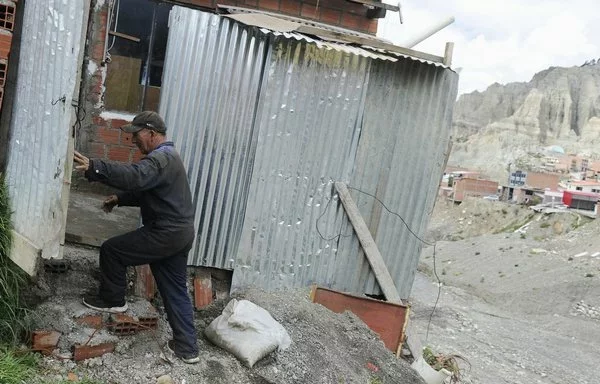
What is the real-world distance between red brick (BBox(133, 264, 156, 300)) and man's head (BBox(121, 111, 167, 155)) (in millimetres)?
1155

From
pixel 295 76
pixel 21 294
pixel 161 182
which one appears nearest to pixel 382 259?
pixel 295 76

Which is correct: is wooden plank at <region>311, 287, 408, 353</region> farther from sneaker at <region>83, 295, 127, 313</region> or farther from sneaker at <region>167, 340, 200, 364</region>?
sneaker at <region>83, 295, 127, 313</region>

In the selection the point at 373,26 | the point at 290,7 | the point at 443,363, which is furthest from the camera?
the point at 373,26

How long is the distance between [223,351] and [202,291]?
0.86m

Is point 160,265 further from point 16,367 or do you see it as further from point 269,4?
point 269,4

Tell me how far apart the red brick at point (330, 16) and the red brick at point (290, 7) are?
344mm

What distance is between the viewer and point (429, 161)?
18.9ft

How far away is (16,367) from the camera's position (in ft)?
10.00

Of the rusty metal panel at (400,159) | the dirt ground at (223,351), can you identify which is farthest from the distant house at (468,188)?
the dirt ground at (223,351)

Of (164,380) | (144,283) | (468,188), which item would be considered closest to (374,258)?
(144,283)

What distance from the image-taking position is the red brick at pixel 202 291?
4809 mm

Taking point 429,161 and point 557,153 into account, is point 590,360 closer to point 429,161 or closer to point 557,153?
point 429,161

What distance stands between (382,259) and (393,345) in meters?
0.90

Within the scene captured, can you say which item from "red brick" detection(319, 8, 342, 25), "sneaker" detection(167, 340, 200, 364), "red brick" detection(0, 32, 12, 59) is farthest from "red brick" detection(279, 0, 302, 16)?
"sneaker" detection(167, 340, 200, 364)
